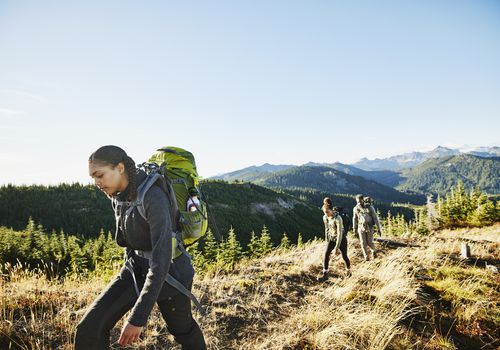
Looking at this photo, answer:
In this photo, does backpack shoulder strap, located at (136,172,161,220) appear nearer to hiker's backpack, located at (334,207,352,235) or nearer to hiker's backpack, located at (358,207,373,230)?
hiker's backpack, located at (334,207,352,235)

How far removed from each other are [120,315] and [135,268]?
0.39 m

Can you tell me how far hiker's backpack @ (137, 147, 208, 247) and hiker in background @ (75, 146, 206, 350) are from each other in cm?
12

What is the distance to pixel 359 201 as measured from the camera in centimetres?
1055

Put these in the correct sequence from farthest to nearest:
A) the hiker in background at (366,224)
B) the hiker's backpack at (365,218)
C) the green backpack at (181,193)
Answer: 1. the hiker's backpack at (365,218)
2. the hiker in background at (366,224)
3. the green backpack at (181,193)

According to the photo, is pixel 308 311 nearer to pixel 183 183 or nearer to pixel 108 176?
pixel 183 183

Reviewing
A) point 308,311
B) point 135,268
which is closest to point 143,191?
point 135,268

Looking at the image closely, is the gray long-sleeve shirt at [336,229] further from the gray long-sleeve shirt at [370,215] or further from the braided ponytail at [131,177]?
the braided ponytail at [131,177]

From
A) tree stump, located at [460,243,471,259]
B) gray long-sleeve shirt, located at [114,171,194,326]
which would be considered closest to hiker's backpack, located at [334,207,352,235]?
tree stump, located at [460,243,471,259]

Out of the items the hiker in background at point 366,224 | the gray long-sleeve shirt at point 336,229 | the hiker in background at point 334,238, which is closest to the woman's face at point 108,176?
the hiker in background at point 334,238

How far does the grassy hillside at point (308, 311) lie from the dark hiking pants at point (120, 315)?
154 cm

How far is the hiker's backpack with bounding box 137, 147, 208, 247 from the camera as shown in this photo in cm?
266

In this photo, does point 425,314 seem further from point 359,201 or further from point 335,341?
point 359,201

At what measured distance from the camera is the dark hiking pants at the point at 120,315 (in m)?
2.34

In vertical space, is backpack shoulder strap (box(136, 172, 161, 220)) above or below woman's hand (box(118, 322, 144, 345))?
above
